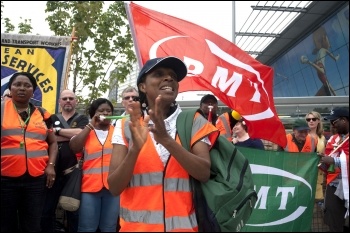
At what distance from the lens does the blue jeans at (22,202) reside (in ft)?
14.5

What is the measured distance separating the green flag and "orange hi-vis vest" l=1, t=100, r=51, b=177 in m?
2.39

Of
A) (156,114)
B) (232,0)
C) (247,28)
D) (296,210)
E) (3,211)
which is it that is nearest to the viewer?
(156,114)

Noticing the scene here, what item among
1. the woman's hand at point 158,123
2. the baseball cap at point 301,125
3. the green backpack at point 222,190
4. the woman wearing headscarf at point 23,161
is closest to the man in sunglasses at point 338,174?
the baseball cap at point 301,125

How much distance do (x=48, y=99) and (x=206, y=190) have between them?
443 cm

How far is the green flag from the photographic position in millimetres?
5727

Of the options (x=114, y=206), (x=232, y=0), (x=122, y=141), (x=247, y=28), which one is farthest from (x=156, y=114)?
(x=247, y=28)

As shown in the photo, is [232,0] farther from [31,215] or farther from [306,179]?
[31,215]

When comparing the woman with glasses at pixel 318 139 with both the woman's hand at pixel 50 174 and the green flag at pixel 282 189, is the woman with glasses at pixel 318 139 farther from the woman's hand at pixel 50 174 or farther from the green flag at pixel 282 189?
the woman's hand at pixel 50 174

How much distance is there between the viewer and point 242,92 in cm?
535

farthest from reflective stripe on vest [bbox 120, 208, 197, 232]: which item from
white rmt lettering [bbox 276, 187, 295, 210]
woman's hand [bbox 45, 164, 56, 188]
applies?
white rmt lettering [bbox 276, 187, 295, 210]

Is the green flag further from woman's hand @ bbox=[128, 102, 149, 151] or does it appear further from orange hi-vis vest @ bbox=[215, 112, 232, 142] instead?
woman's hand @ bbox=[128, 102, 149, 151]

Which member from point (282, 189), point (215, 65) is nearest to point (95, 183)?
point (215, 65)

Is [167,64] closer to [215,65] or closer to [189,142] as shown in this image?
[189,142]

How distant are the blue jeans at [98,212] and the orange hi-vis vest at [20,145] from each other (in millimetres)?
695
